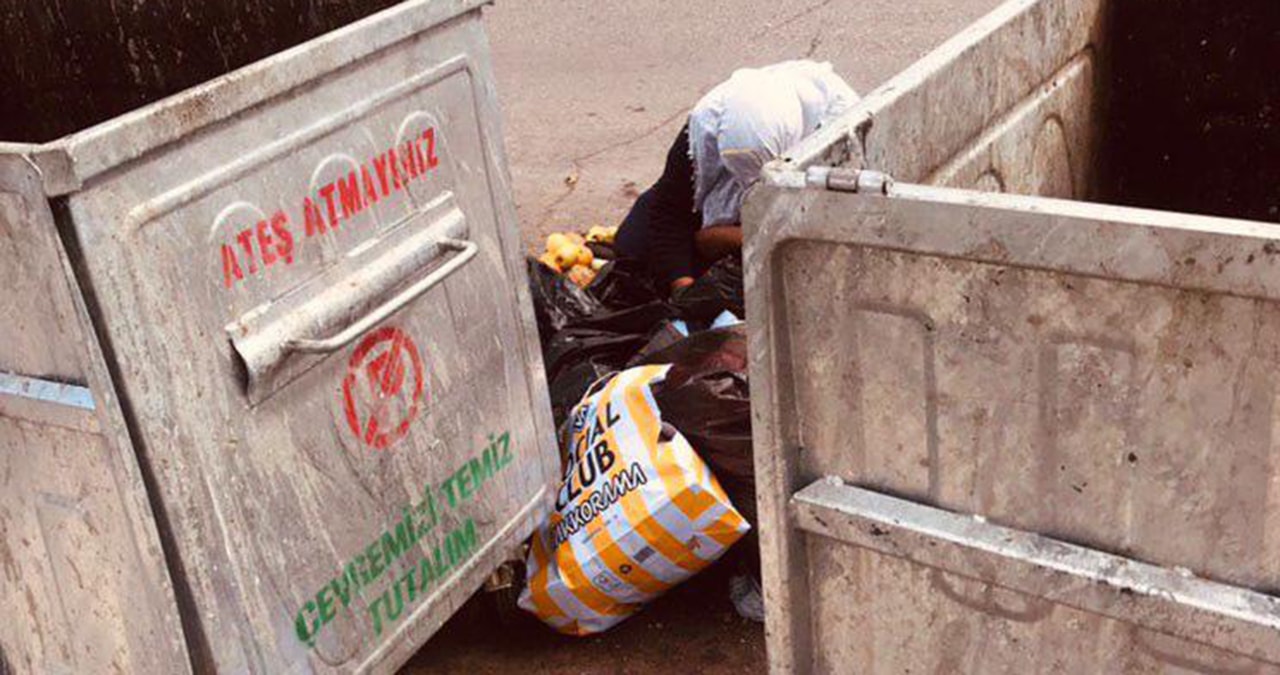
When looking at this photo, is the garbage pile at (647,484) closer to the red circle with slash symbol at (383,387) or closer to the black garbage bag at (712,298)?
the black garbage bag at (712,298)

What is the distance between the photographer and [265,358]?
8.03 feet

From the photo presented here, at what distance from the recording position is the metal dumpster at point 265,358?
7.36 ft

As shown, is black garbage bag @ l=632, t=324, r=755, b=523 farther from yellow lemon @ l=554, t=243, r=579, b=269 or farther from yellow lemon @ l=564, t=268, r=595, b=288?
yellow lemon @ l=554, t=243, r=579, b=269

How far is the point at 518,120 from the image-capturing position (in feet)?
22.3

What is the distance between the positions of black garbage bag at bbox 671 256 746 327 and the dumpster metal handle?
3.06 ft

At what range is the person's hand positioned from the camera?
165 inches

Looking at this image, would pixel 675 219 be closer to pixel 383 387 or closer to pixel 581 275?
pixel 581 275

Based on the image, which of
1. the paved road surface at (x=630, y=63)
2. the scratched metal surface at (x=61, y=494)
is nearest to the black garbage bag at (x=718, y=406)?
the scratched metal surface at (x=61, y=494)

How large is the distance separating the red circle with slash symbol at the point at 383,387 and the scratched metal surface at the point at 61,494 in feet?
1.53

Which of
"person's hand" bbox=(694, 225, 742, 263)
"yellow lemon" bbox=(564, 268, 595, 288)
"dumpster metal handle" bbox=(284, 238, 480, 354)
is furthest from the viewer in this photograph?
"yellow lemon" bbox=(564, 268, 595, 288)

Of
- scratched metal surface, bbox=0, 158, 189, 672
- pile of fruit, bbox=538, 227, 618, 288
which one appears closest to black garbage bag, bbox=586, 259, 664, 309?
pile of fruit, bbox=538, 227, 618, 288

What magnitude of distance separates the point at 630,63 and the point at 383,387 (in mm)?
4673

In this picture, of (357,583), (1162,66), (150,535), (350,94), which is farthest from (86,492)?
(1162,66)

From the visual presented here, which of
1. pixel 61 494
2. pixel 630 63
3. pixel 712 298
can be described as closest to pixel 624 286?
pixel 712 298
